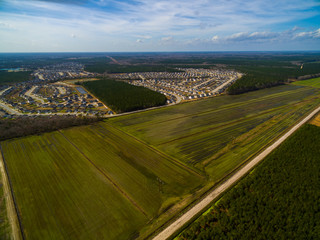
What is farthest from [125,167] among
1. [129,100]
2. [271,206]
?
[129,100]

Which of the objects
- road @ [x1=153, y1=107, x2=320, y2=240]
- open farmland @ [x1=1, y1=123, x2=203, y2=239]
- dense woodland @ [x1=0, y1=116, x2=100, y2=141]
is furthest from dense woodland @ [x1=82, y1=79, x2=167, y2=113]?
road @ [x1=153, y1=107, x2=320, y2=240]

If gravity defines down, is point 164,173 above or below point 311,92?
below

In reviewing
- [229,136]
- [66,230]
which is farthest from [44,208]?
[229,136]

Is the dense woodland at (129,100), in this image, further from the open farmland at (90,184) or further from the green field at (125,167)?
the open farmland at (90,184)

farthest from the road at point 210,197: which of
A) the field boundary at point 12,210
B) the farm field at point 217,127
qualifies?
the field boundary at point 12,210

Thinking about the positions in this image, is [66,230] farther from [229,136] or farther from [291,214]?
[229,136]

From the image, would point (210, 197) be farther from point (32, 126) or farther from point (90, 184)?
point (32, 126)

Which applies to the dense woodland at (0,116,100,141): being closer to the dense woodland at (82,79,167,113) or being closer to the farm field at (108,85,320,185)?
the farm field at (108,85,320,185)
